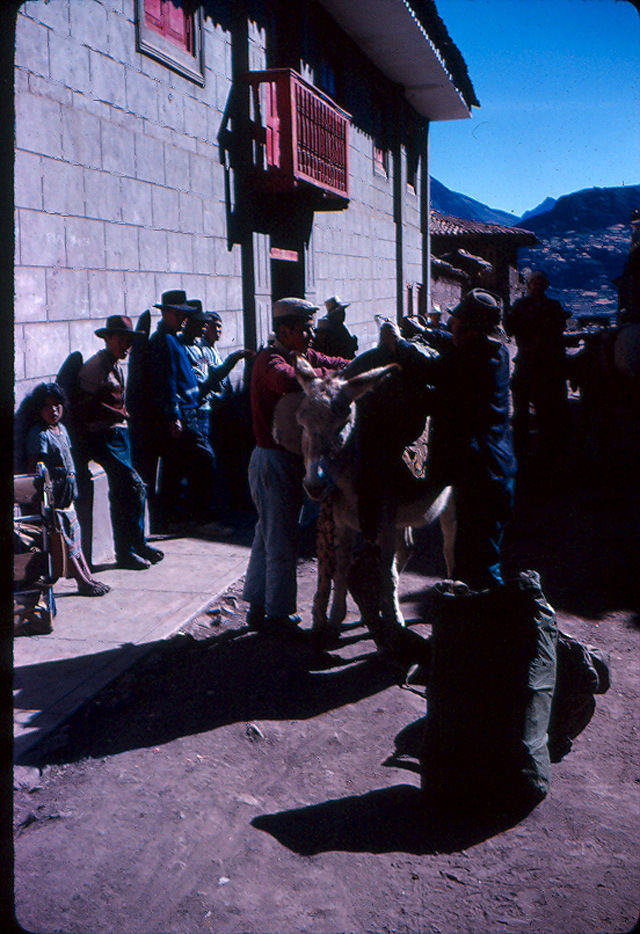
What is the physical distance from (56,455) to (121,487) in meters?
0.97

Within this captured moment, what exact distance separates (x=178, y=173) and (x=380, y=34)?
7.71 meters


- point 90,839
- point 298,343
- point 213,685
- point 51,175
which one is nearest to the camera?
point 90,839

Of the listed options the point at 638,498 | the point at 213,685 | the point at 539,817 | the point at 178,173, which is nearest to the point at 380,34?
the point at 178,173

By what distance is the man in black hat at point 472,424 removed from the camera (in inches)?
183

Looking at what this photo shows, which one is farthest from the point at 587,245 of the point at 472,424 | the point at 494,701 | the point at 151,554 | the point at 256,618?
the point at 494,701

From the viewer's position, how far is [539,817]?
3342mm

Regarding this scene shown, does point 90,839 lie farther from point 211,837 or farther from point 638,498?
point 638,498

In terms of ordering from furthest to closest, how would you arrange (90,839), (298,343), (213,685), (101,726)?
(298,343) → (213,685) → (101,726) → (90,839)

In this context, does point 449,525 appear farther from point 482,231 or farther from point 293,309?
point 482,231

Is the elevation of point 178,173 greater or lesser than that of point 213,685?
greater

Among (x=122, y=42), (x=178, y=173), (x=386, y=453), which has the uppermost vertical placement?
(x=122, y=42)

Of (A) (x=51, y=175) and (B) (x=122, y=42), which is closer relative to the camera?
(A) (x=51, y=175)

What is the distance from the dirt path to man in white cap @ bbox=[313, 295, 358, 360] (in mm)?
3998

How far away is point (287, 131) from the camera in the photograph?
9977 mm
